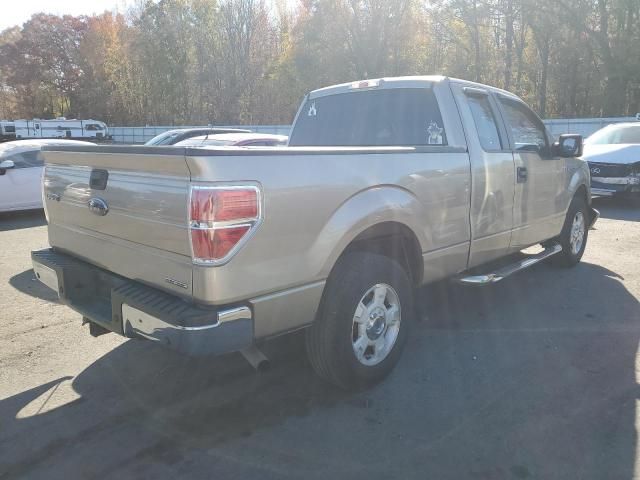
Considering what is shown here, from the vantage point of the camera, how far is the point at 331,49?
32.1m

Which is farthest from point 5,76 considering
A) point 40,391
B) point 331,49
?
point 40,391

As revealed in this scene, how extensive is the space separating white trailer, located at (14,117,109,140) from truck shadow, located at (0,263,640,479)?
96.0 ft

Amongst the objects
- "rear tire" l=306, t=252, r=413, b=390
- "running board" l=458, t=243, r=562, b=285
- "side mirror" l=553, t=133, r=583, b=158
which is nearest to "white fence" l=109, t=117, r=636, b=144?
"side mirror" l=553, t=133, r=583, b=158

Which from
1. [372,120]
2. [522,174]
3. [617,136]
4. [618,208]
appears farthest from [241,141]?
[617,136]

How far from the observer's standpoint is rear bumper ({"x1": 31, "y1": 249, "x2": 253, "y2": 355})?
8.55 feet

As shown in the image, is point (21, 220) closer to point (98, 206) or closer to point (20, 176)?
point (20, 176)

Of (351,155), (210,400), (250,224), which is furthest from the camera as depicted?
(210,400)

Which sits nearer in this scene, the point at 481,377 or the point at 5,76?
the point at 481,377

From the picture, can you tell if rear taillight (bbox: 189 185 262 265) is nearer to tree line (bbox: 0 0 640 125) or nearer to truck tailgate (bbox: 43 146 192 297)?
A: truck tailgate (bbox: 43 146 192 297)

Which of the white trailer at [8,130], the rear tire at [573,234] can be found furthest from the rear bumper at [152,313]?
the white trailer at [8,130]

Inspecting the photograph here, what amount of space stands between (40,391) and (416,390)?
2.49 metres

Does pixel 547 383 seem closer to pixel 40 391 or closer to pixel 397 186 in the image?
pixel 397 186

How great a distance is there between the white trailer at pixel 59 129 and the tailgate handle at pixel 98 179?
95.8 ft

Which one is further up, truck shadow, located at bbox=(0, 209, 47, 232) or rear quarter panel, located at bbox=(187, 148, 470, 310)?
rear quarter panel, located at bbox=(187, 148, 470, 310)
